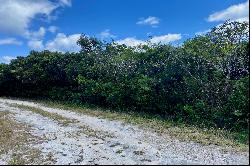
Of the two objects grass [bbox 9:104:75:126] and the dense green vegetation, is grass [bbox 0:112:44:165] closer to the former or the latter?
grass [bbox 9:104:75:126]

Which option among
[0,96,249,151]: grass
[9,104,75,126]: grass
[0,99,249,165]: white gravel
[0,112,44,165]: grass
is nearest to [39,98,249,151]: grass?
[0,96,249,151]: grass

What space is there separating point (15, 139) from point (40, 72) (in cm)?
2370

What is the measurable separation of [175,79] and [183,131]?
6514 millimetres

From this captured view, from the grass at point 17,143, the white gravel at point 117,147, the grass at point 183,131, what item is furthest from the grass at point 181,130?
the grass at point 17,143

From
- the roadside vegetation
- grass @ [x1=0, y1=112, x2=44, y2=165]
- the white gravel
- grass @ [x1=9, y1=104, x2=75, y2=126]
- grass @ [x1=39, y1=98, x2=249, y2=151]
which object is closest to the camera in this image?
the white gravel

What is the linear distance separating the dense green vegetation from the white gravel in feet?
14.4

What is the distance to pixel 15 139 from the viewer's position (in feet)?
70.4

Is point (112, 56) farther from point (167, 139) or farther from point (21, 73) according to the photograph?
point (167, 139)

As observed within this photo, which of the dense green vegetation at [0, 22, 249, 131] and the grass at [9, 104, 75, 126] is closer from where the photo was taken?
the dense green vegetation at [0, 22, 249, 131]

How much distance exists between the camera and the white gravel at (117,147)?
50.3ft

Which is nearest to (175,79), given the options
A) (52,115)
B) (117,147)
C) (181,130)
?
(181,130)

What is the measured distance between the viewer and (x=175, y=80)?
1056 inches

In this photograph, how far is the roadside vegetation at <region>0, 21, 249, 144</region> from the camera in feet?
74.3

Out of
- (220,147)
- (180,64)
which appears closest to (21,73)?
(180,64)
